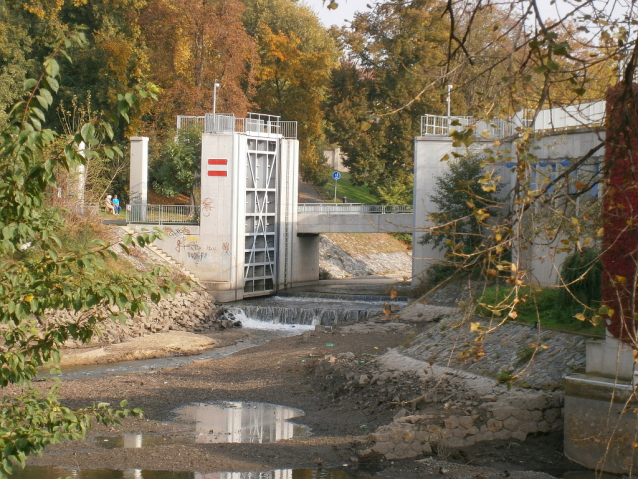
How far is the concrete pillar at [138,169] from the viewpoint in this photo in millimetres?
35438

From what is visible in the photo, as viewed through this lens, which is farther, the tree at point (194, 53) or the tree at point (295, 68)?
the tree at point (295, 68)

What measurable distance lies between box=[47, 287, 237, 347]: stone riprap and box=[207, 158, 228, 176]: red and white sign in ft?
16.2

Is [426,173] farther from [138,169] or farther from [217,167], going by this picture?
[138,169]

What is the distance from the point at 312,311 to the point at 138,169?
1104 cm

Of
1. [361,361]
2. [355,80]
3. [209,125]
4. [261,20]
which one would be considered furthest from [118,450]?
[261,20]

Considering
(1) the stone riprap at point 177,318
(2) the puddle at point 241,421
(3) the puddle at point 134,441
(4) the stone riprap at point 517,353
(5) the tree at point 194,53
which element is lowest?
(2) the puddle at point 241,421

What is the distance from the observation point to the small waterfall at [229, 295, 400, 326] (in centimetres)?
3041

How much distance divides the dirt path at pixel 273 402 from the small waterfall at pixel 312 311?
3790mm

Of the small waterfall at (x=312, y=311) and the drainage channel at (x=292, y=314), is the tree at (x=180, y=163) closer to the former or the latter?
the drainage channel at (x=292, y=314)

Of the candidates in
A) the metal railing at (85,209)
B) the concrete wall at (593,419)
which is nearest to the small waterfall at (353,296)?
the metal railing at (85,209)

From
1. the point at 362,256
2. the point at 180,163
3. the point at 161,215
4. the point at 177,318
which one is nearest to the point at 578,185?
the point at 177,318

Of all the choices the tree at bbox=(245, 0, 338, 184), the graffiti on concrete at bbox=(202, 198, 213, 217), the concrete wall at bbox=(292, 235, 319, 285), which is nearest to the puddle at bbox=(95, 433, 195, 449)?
the graffiti on concrete at bbox=(202, 198, 213, 217)

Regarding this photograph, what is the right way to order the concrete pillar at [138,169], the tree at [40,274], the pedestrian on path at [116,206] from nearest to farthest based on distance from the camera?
the tree at [40,274] < the concrete pillar at [138,169] < the pedestrian on path at [116,206]

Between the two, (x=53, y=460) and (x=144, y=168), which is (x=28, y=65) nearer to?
(x=144, y=168)
